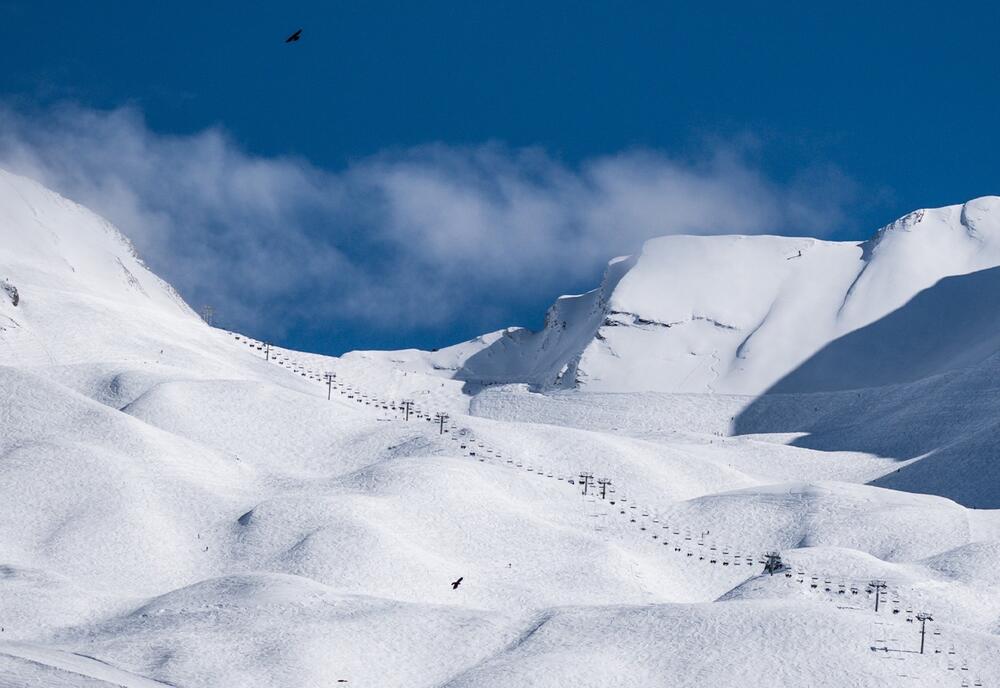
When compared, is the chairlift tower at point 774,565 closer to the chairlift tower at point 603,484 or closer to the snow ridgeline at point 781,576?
the snow ridgeline at point 781,576

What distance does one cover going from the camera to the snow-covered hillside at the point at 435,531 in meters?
64.1

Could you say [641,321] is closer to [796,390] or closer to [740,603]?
[796,390]

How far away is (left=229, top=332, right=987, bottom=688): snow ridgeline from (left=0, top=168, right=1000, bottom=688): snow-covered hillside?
256mm

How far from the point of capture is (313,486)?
334 ft

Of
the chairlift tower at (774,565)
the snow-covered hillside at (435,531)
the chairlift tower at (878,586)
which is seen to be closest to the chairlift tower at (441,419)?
the snow-covered hillside at (435,531)

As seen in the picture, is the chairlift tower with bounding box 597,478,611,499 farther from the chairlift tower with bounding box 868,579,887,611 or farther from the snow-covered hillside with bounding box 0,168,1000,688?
the chairlift tower with bounding box 868,579,887,611

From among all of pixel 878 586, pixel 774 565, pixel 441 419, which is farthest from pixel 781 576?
pixel 441 419

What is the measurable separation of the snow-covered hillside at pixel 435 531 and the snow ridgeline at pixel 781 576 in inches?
10.1

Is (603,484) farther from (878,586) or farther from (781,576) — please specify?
(878,586)

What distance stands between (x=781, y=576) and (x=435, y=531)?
793 inches

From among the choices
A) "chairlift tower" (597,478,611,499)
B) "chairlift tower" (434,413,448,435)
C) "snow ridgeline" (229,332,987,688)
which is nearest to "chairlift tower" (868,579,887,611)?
"snow ridgeline" (229,332,987,688)

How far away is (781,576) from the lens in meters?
83.3

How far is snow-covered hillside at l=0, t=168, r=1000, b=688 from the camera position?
6412cm

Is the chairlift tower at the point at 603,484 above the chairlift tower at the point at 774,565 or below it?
above
